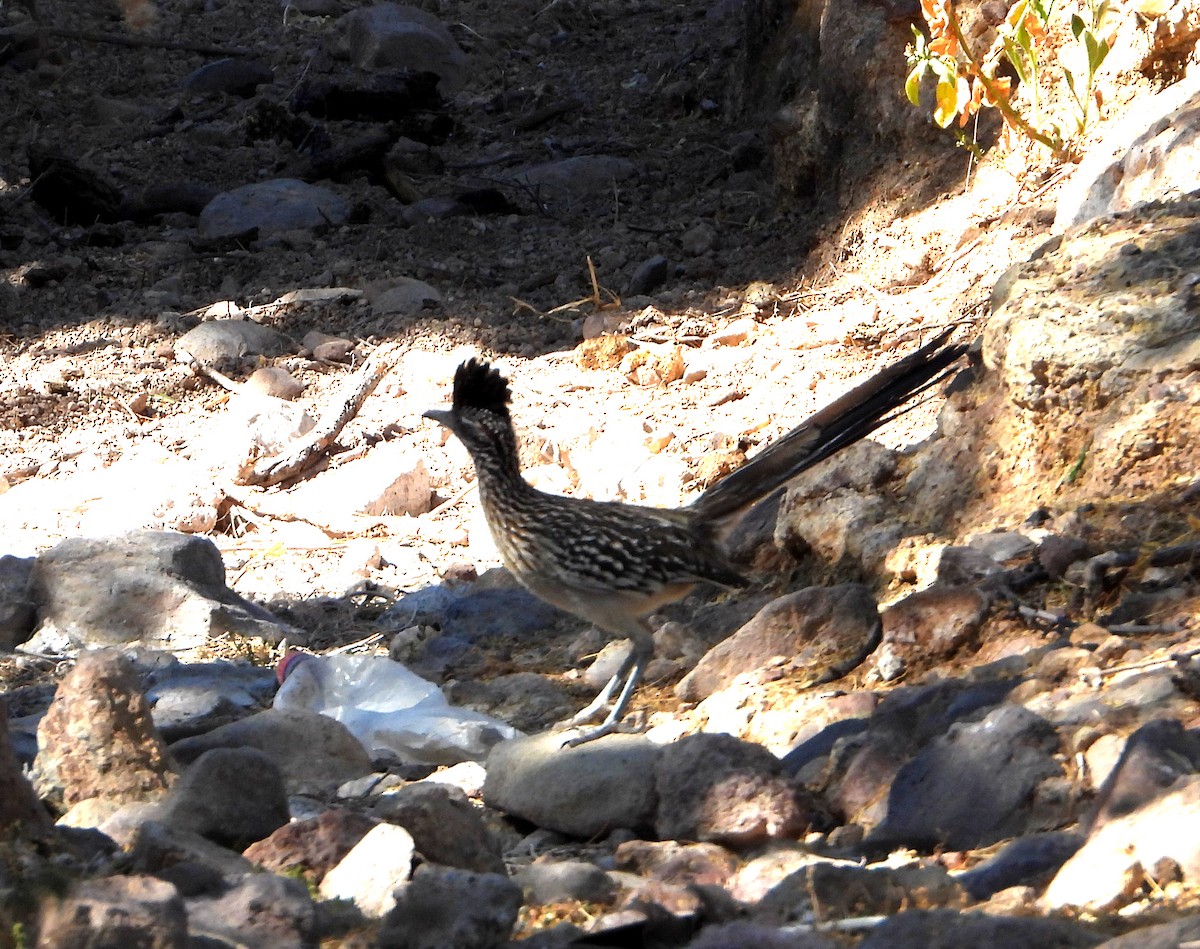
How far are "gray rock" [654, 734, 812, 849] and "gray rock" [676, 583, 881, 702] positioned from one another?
2.92ft

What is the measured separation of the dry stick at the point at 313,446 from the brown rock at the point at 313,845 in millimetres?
5050

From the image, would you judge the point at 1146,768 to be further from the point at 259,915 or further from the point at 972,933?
the point at 259,915

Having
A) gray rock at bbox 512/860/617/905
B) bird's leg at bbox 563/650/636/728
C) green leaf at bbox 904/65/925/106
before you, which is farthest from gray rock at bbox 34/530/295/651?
green leaf at bbox 904/65/925/106

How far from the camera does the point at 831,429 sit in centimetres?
555

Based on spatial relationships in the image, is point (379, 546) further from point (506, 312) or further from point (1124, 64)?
point (1124, 64)

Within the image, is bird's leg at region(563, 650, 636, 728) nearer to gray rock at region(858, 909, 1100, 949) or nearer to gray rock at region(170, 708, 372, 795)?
gray rock at region(170, 708, 372, 795)

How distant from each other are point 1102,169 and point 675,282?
3.59 metres

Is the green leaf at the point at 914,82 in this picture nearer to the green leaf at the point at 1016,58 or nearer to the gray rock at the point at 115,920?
the green leaf at the point at 1016,58

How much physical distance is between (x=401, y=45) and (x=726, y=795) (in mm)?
11709

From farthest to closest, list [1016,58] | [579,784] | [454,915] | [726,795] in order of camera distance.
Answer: [1016,58], [579,784], [726,795], [454,915]

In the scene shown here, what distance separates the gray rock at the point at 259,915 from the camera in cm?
326

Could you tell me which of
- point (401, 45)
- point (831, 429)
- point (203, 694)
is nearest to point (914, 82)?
point (831, 429)

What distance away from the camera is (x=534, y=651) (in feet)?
22.2

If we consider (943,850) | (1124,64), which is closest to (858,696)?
(943,850)
